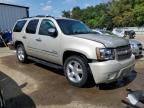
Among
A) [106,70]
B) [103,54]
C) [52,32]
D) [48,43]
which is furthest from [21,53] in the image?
[106,70]

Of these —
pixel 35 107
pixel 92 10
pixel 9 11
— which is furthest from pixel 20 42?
pixel 92 10

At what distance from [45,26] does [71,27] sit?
0.89 m

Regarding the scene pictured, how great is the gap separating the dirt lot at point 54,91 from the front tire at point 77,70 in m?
0.19

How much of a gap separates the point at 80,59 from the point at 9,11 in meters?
16.1

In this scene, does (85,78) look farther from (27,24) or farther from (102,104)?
(27,24)

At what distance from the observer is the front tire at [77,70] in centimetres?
628

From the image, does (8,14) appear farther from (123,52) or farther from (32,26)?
(123,52)

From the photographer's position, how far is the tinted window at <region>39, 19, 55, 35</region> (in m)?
7.57

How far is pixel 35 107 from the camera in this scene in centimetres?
526

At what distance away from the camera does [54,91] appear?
250 inches

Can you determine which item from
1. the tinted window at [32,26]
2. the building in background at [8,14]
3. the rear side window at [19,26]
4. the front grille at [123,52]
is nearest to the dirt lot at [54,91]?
the front grille at [123,52]

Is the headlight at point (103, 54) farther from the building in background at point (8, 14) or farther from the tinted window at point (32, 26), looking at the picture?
the building in background at point (8, 14)

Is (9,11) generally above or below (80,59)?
above

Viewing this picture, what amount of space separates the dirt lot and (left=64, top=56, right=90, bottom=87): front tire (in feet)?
0.63
